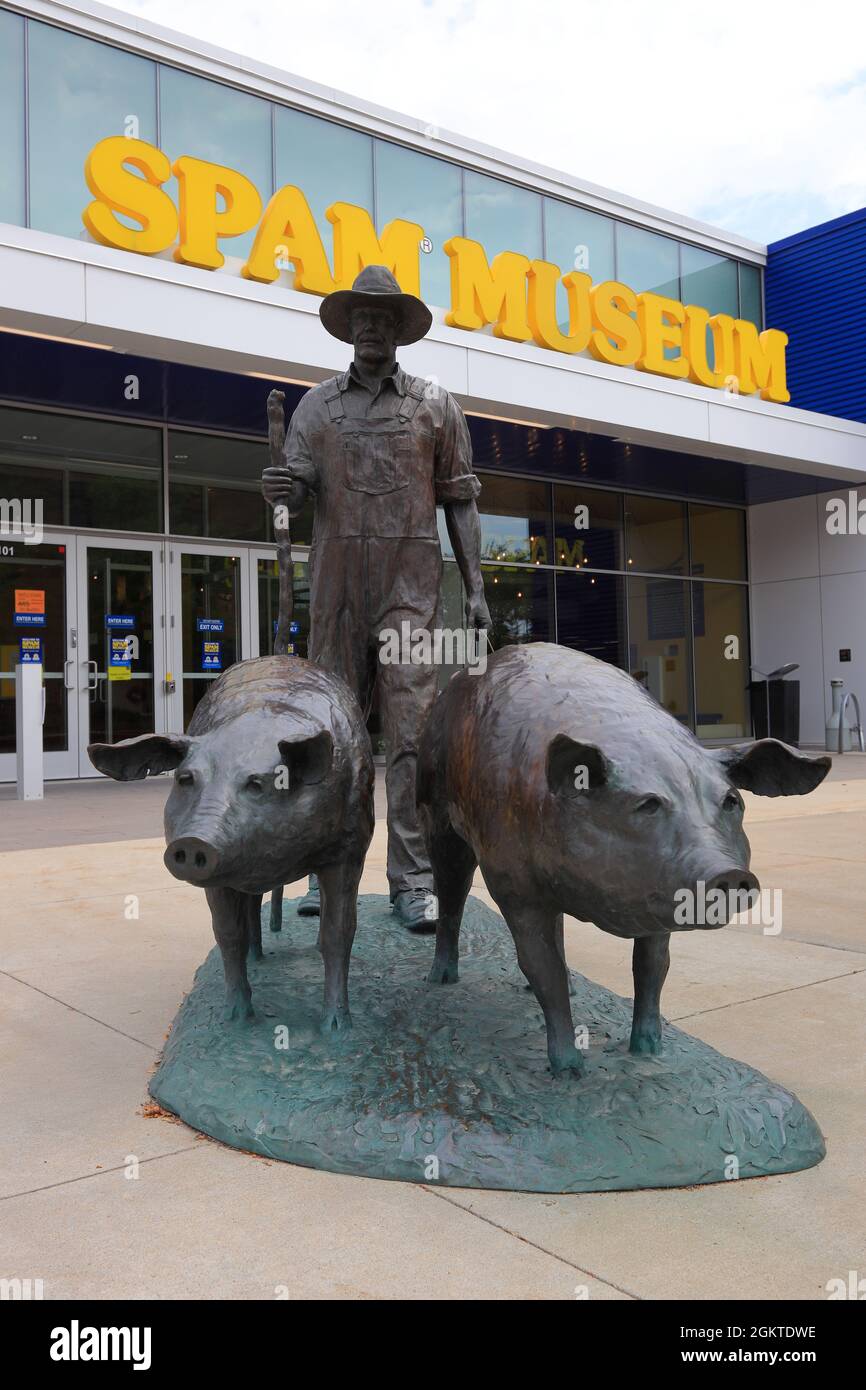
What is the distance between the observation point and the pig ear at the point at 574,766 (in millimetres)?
2537

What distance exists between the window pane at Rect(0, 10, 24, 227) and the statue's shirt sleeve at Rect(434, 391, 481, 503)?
9.25 metres

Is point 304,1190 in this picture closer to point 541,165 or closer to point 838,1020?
point 838,1020

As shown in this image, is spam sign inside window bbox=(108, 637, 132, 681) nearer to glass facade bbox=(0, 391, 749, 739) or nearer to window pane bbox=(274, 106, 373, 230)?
glass facade bbox=(0, 391, 749, 739)

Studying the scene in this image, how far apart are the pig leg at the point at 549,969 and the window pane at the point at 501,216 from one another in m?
14.5

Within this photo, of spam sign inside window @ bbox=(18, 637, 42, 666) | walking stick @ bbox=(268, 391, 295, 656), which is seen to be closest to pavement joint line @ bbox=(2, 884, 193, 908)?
walking stick @ bbox=(268, 391, 295, 656)

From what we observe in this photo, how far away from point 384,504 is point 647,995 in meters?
2.30

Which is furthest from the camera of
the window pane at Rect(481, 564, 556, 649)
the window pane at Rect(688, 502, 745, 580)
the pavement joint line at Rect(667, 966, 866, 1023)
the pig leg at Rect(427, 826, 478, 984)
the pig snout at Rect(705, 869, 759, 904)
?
the window pane at Rect(688, 502, 745, 580)

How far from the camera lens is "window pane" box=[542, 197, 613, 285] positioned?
55.4ft

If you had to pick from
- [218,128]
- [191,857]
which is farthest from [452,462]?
[218,128]

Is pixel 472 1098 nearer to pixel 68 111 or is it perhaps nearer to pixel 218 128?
pixel 68 111

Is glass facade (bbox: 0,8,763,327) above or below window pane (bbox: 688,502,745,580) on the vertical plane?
above

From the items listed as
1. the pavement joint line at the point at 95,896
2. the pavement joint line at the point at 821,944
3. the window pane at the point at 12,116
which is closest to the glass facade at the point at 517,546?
the window pane at the point at 12,116

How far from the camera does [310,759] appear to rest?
10.0 feet

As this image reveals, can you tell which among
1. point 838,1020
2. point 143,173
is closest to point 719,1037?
point 838,1020
